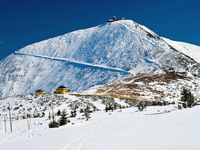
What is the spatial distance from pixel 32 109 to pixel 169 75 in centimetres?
9039

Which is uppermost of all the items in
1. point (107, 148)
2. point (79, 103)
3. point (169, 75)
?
point (169, 75)

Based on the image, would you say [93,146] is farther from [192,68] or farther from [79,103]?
[192,68]

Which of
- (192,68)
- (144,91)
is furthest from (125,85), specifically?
(192,68)

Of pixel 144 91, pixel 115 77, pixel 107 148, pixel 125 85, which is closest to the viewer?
pixel 107 148

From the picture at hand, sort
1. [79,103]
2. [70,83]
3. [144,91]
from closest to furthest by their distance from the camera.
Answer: [79,103] < [144,91] < [70,83]

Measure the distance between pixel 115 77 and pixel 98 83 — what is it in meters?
7.99

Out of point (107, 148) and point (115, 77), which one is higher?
point (115, 77)

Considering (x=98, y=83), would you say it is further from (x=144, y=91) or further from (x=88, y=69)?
(x=144, y=91)

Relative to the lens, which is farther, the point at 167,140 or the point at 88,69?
the point at 88,69

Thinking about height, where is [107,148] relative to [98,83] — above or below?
below

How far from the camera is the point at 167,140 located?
55.7 feet

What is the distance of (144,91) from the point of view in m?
133

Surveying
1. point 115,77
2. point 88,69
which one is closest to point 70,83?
point 88,69

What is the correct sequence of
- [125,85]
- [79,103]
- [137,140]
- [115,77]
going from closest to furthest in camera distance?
[137,140], [79,103], [125,85], [115,77]
